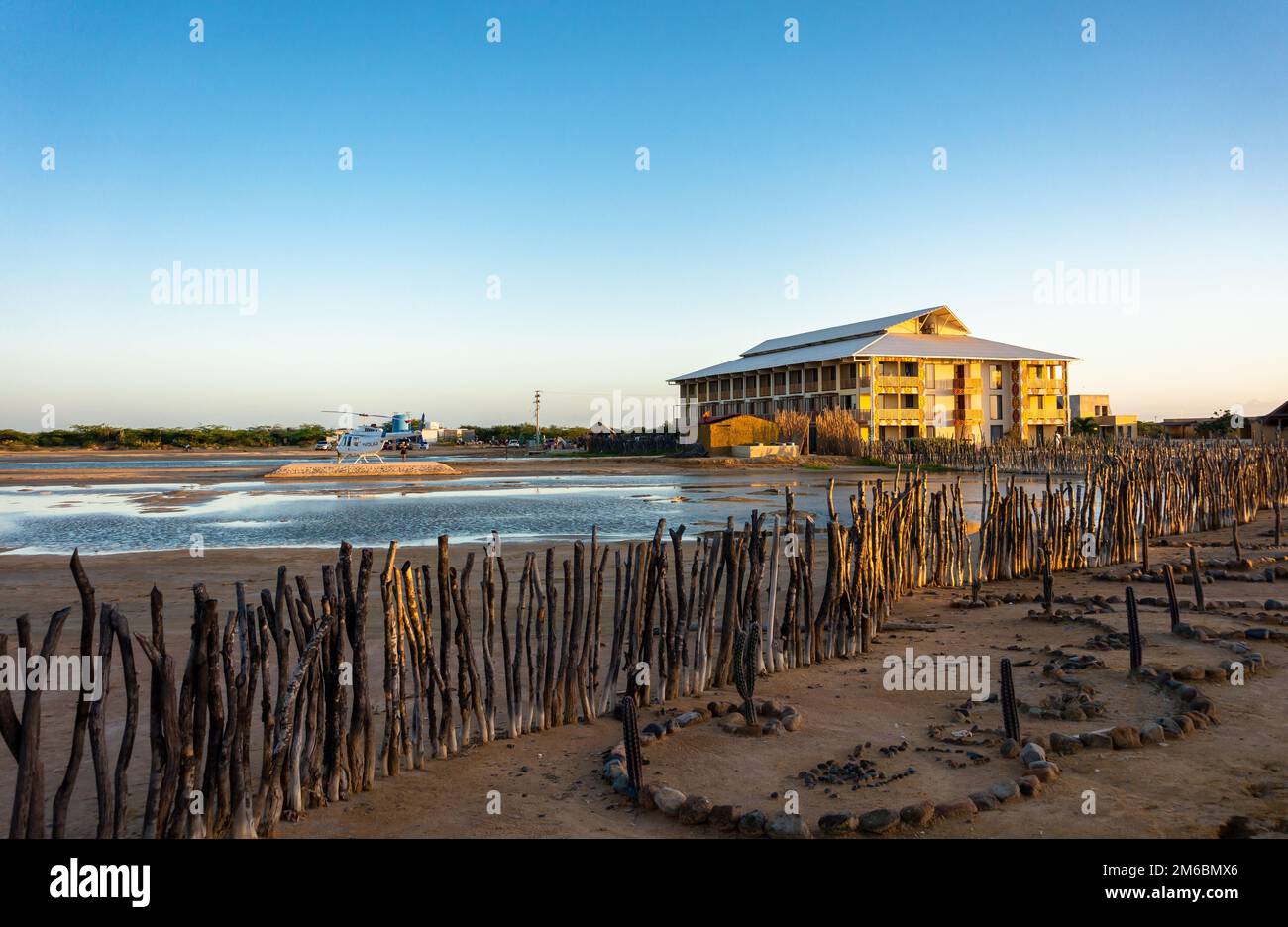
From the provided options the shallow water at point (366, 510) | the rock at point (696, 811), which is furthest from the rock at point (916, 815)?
the shallow water at point (366, 510)

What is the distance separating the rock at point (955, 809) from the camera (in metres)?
3.98

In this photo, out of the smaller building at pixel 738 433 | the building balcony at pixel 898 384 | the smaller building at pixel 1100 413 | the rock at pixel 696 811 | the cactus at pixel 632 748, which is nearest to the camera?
A: the rock at pixel 696 811

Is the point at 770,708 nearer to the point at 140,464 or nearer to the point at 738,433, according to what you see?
the point at 738,433

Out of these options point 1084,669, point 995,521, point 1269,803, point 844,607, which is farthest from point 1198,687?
point 995,521

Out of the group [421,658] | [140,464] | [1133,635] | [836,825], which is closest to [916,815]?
[836,825]

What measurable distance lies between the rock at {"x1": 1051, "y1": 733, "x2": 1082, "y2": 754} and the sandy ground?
2.7 inches

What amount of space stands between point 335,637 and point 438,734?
96 cm

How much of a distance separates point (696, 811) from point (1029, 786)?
5.63 feet

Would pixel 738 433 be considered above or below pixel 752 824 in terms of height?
above

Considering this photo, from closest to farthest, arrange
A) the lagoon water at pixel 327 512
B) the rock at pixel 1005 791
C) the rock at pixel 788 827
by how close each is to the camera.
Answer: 1. the rock at pixel 788 827
2. the rock at pixel 1005 791
3. the lagoon water at pixel 327 512

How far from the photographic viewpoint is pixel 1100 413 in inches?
2456

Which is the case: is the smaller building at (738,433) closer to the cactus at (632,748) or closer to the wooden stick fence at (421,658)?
the wooden stick fence at (421,658)

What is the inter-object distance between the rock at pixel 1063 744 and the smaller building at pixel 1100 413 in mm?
59045

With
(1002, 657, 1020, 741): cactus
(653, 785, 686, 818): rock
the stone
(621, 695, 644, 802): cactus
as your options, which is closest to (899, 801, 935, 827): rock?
the stone
